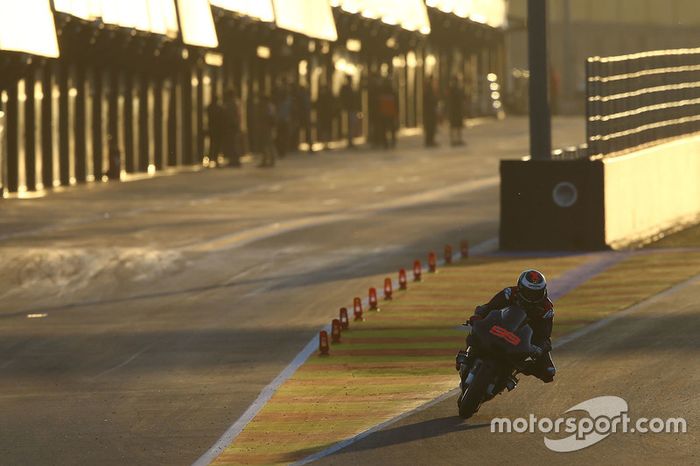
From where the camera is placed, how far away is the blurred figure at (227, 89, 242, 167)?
45.3 m

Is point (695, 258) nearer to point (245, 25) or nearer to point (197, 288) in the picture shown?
point (197, 288)

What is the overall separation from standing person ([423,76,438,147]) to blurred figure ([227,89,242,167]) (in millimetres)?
6707

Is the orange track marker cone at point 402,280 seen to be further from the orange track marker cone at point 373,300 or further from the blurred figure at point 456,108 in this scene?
the blurred figure at point 456,108

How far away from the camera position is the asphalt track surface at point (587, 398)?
12391mm

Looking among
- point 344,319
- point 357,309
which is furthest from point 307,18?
point 344,319

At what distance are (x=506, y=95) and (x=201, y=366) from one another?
64264mm

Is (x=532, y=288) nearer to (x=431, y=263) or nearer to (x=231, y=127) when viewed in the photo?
(x=431, y=263)

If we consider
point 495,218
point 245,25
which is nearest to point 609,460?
point 495,218

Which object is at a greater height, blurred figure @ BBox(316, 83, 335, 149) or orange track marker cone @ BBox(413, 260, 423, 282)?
blurred figure @ BBox(316, 83, 335, 149)

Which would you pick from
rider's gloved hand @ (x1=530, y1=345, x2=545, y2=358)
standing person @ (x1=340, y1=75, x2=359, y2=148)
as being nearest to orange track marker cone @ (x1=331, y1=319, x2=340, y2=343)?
rider's gloved hand @ (x1=530, y1=345, x2=545, y2=358)

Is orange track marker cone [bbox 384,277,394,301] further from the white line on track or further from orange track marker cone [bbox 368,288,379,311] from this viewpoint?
the white line on track

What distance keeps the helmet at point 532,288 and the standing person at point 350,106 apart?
40790 mm

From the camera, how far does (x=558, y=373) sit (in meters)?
15.9

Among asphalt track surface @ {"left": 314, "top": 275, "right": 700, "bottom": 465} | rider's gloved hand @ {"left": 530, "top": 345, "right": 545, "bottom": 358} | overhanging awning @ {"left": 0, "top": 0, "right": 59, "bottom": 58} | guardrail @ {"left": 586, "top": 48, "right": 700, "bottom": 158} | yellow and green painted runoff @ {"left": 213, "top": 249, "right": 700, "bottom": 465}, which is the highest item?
overhanging awning @ {"left": 0, "top": 0, "right": 59, "bottom": 58}
